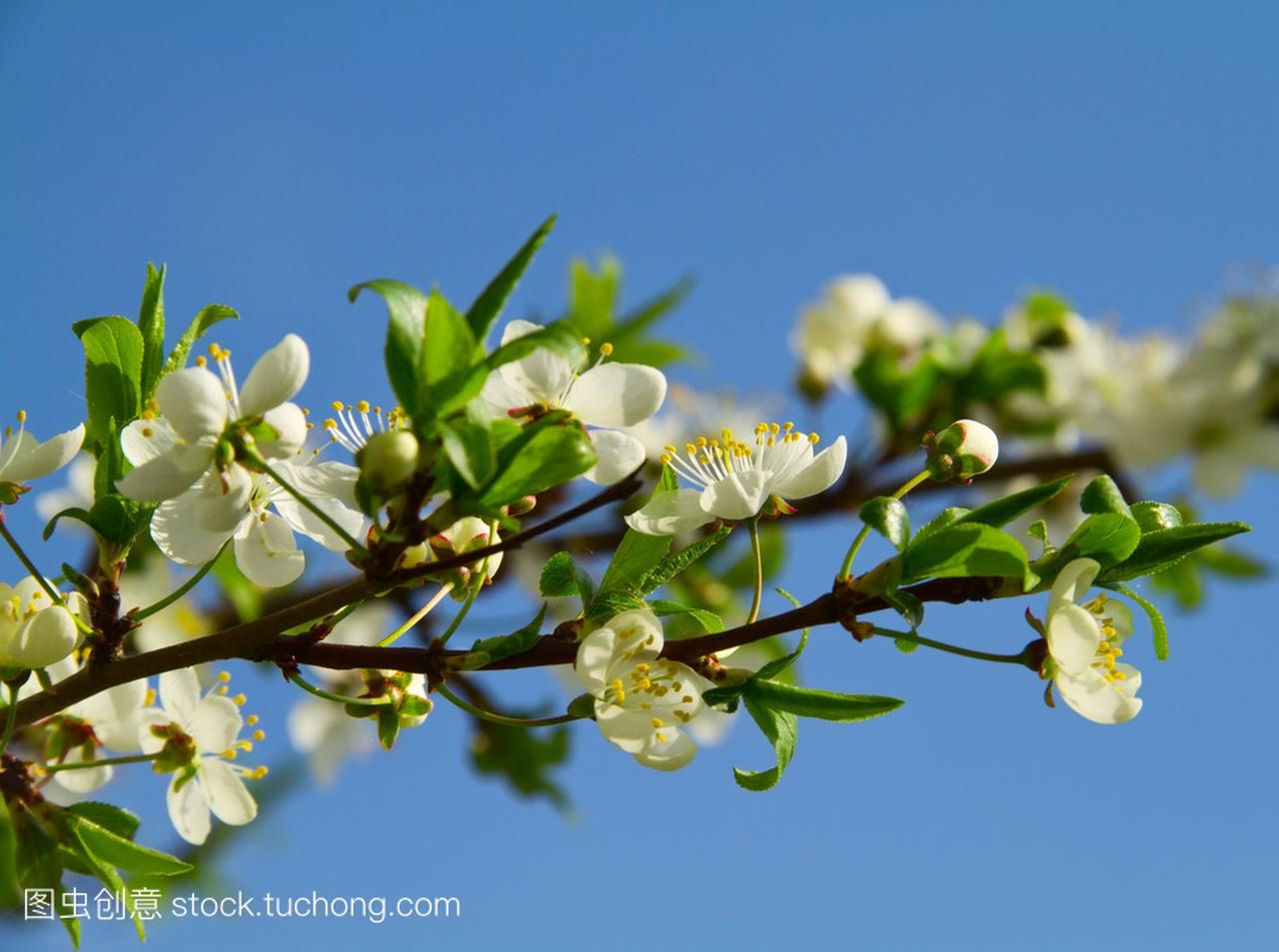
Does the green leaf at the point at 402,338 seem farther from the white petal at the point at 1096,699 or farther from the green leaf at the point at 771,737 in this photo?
the white petal at the point at 1096,699

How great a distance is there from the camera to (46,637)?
1.11 meters

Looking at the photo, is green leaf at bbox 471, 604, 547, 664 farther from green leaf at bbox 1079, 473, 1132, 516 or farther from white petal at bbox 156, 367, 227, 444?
green leaf at bbox 1079, 473, 1132, 516

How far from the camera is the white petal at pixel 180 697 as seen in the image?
4.49 ft

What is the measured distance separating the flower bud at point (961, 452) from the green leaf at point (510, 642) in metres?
0.42

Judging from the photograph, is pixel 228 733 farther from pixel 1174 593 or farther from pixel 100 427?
pixel 1174 593

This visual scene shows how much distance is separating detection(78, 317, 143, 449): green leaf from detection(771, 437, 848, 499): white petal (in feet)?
2.02

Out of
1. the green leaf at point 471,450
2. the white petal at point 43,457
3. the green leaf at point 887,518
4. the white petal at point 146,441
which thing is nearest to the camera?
the green leaf at point 471,450

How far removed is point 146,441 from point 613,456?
42cm

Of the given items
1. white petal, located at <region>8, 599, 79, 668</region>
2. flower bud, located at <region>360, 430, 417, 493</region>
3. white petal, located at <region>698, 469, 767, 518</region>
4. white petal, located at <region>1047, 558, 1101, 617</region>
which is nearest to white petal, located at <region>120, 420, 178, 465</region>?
white petal, located at <region>8, 599, 79, 668</region>

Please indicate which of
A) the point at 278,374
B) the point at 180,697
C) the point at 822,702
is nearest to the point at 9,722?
the point at 180,697

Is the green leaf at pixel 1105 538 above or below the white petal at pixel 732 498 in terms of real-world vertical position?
below

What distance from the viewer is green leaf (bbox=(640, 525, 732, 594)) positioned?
110 cm

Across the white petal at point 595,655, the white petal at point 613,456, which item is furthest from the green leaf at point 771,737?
the white petal at point 613,456

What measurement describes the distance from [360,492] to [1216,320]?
119 inches
